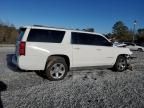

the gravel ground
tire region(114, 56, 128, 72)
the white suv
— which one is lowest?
the gravel ground

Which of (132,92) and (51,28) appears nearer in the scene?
(132,92)

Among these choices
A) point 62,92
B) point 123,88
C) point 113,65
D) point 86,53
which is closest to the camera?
point 62,92

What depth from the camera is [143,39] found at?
65875mm

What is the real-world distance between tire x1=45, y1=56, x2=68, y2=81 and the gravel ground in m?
0.25

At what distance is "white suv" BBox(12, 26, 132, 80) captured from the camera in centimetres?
705

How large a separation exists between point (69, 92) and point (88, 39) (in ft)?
10.1

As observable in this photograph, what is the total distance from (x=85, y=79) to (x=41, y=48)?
205cm

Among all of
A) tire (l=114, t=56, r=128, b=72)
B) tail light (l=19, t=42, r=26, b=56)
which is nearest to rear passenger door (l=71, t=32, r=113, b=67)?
tire (l=114, t=56, r=128, b=72)

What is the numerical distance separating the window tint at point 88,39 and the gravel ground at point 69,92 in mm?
1421

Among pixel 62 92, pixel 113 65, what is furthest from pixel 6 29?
pixel 62 92

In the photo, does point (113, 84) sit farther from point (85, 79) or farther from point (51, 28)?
point (51, 28)

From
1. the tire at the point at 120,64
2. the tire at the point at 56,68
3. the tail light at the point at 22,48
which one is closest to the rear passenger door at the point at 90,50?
the tire at the point at 56,68

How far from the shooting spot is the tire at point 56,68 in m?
7.48

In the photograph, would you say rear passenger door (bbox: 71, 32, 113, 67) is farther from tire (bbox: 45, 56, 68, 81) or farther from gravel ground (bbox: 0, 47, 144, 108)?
gravel ground (bbox: 0, 47, 144, 108)
